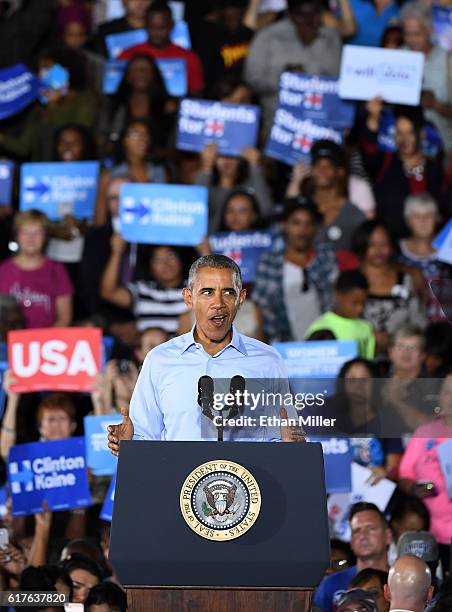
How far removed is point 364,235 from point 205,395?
4416 millimetres

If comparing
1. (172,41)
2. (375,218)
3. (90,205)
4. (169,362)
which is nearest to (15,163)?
(90,205)

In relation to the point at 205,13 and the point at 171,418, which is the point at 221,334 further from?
the point at 205,13

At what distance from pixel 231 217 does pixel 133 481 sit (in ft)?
16.0

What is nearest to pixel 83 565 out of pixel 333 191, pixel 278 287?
pixel 278 287

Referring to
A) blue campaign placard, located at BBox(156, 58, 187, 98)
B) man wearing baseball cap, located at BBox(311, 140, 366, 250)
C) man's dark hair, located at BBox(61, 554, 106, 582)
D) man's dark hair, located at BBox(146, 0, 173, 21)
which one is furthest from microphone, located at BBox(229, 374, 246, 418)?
man's dark hair, located at BBox(146, 0, 173, 21)

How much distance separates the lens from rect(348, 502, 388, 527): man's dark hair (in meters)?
6.18

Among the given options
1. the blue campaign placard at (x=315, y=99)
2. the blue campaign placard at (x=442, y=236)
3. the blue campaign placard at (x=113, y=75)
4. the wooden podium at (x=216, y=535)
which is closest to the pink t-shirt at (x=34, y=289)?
the blue campaign placard at (x=113, y=75)

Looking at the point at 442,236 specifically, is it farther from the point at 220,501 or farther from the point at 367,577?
the point at 220,501

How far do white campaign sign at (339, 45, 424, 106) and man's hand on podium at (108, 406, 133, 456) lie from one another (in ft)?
17.6

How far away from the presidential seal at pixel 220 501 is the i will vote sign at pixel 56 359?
347 cm

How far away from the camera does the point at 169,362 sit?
14.6 ft

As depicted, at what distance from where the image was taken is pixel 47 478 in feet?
22.5

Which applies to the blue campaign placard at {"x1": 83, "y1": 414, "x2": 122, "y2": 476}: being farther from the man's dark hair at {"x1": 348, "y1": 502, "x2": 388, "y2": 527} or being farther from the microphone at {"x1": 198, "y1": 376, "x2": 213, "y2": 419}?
the microphone at {"x1": 198, "y1": 376, "x2": 213, "y2": 419}

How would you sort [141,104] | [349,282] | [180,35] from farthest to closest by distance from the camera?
1. [180,35]
2. [141,104]
3. [349,282]
